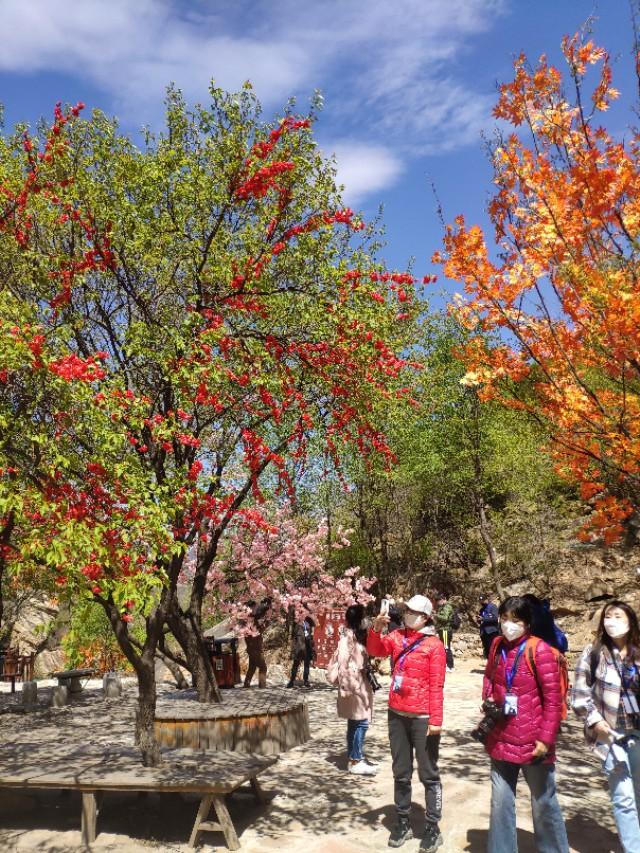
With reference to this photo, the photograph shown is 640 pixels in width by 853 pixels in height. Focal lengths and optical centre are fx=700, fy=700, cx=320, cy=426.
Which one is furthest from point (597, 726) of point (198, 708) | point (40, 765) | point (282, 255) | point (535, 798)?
point (282, 255)

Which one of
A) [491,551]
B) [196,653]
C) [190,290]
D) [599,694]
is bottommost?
[196,653]

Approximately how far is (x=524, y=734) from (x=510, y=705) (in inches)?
8.1

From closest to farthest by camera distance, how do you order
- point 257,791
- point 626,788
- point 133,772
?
point 626,788
point 133,772
point 257,791

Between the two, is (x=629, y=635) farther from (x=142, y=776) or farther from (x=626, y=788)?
(x=142, y=776)

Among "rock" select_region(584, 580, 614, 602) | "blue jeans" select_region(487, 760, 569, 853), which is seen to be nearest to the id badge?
"blue jeans" select_region(487, 760, 569, 853)

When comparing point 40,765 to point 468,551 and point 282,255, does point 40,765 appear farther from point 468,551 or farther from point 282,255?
point 468,551

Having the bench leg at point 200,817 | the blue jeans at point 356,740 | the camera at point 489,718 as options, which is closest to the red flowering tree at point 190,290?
the bench leg at point 200,817

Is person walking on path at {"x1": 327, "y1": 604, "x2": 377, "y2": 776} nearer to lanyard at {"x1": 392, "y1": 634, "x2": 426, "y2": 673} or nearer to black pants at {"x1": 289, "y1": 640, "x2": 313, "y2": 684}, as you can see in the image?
lanyard at {"x1": 392, "y1": 634, "x2": 426, "y2": 673}

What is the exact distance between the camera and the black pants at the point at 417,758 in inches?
232

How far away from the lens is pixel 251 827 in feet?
22.5

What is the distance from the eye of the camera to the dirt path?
20.4 ft

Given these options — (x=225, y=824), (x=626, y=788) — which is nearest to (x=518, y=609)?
(x=626, y=788)

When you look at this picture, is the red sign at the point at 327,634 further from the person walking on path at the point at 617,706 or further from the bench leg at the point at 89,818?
the person walking on path at the point at 617,706

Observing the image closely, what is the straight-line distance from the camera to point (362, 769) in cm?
854
